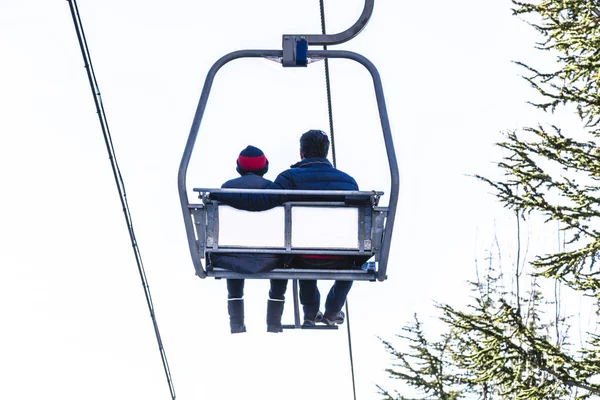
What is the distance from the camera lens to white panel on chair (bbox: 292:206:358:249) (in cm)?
1005

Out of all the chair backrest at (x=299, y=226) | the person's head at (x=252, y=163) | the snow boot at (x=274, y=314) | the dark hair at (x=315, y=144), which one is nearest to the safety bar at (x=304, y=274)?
the chair backrest at (x=299, y=226)

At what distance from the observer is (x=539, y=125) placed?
1439 cm

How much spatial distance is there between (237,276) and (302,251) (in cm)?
49

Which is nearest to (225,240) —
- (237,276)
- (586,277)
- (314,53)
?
(237,276)

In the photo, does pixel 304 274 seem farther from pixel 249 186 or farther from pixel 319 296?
pixel 319 296

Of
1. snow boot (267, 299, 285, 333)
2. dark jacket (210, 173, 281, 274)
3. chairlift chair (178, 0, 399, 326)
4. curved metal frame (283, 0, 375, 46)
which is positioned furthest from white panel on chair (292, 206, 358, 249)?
snow boot (267, 299, 285, 333)

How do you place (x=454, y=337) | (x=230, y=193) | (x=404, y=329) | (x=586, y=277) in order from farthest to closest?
(x=404, y=329) → (x=454, y=337) → (x=586, y=277) → (x=230, y=193)

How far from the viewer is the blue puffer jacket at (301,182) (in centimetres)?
1002

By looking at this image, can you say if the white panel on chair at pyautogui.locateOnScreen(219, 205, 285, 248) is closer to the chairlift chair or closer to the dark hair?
the chairlift chair

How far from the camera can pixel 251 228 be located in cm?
1016

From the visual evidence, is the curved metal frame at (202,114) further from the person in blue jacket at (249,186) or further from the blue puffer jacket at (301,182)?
the blue puffer jacket at (301,182)

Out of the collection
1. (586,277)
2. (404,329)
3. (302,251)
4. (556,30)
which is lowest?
(404,329)

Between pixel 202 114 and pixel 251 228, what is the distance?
77 cm

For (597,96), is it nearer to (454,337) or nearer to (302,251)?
(454,337)
